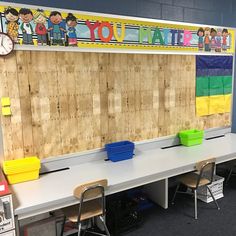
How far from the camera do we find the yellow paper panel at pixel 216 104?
3656 millimetres

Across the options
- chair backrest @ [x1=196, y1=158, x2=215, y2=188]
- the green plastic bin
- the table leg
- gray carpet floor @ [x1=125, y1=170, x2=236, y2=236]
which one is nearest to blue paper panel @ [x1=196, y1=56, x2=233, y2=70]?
the green plastic bin

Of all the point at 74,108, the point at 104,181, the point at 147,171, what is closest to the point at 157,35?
the point at 74,108

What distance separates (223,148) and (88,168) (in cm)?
172

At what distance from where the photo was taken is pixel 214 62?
3596 mm

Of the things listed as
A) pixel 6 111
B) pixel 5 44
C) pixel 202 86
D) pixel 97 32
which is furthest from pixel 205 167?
pixel 5 44

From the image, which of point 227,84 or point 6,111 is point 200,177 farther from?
point 6,111

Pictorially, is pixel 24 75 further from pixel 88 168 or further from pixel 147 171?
pixel 147 171

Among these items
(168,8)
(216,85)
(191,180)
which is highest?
(168,8)

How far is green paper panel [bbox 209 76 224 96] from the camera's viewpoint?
143 inches

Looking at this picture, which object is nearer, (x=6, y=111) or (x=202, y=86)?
(x=6, y=111)

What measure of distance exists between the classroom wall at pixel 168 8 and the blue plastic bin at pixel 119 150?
56.4 inches

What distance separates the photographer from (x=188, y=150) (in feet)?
10.4

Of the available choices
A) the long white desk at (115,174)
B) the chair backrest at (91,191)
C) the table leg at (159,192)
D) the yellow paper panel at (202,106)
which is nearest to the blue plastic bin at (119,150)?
the long white desk at (115,174)

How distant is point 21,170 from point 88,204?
68 centimetres
